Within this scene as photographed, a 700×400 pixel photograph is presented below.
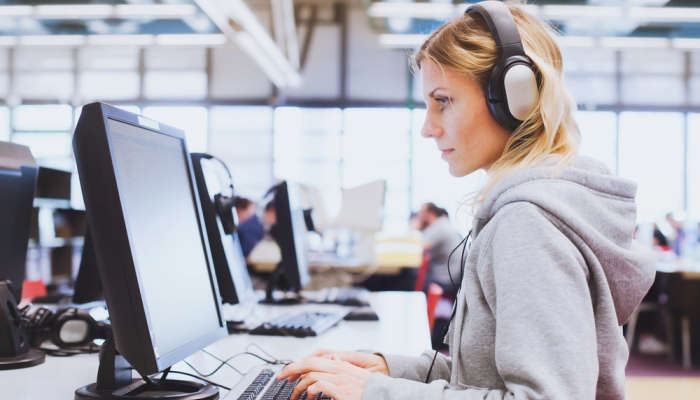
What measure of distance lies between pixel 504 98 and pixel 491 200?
0.57 ft

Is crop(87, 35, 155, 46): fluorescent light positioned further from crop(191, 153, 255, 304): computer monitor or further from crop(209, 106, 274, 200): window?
crop(191, 153, 255, 304): computer monitor

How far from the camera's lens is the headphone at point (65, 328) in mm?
1436

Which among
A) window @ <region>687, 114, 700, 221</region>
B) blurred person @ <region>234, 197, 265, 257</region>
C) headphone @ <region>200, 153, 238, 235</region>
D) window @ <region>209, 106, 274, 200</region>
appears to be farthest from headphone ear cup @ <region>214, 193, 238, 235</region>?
window @ <region>687, 114, 700, 221</region>

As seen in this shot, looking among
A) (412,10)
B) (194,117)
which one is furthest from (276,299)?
(194,117)

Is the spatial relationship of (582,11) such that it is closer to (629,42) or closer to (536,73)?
(629,42)

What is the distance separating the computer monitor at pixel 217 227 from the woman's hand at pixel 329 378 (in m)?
0.60

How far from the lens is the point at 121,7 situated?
425 centimetres

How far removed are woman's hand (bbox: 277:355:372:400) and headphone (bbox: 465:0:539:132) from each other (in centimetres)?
43

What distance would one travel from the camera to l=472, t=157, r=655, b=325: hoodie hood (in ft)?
2.46

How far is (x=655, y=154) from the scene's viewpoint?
27.7 feet

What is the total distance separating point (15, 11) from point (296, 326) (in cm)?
398

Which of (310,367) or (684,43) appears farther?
(684,43)

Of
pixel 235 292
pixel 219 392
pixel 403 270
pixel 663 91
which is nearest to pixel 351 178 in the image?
pixel 403 270

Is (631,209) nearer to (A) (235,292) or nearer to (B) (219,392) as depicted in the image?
(B) (219,392)
